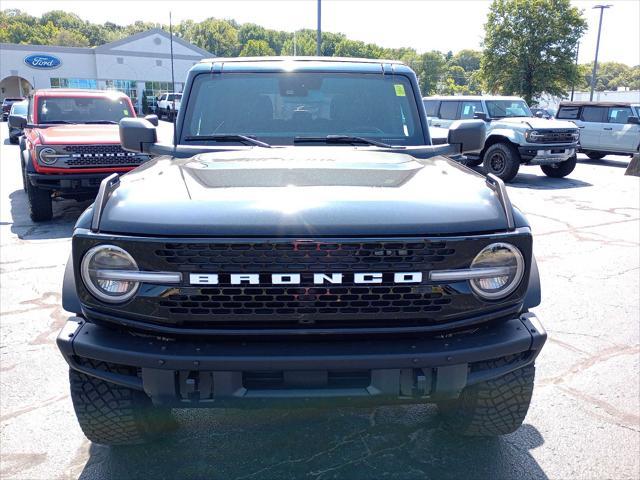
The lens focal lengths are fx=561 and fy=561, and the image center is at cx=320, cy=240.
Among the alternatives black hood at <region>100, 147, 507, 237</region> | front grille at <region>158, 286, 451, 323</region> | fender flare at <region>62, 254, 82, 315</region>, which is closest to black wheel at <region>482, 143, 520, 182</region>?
black hood at <region>100, 147, 507, 237</region>

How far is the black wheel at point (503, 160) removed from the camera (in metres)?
12.6

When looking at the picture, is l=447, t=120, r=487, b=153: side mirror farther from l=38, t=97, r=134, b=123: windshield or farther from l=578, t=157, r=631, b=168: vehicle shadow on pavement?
l=578, t=157, r=631, b=168: vehicle shadow on pavement

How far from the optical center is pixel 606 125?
16.1m

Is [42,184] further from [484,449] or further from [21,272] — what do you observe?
[484,449]

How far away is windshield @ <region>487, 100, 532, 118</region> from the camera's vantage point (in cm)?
1371

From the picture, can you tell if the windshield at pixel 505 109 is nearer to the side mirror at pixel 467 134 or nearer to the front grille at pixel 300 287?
the side mirror at pixel 467 134

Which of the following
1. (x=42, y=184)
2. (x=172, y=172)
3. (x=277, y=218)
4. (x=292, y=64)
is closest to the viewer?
(x=277, y=218)

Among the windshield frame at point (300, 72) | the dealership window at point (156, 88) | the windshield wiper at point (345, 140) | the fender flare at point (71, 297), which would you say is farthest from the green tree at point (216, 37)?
the fender flare at point (71, 297)

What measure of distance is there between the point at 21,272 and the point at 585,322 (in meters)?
5.32

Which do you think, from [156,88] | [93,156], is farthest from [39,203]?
[156,88]

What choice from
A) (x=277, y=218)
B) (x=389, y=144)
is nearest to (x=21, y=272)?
(x=389, y=144)

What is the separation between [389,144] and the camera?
3494 millimetres

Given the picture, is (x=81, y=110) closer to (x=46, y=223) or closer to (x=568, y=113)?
(x=46, y=223)

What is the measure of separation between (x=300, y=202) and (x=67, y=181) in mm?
6414
